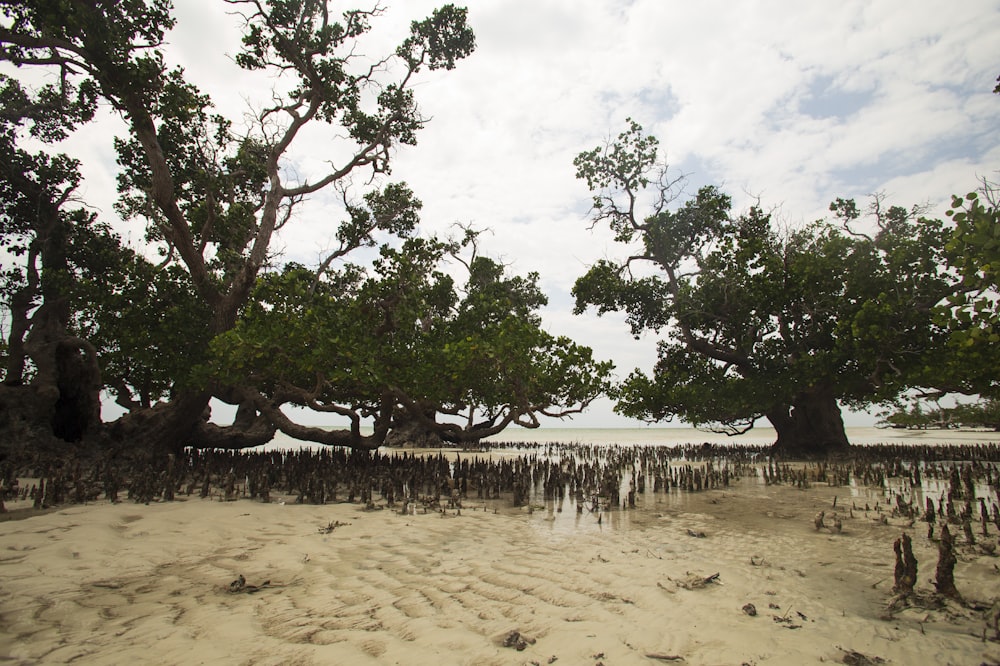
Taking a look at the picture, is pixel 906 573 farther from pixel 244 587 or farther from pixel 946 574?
pixel 244 587

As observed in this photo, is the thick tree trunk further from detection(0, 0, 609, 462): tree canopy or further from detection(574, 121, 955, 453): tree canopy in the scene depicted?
detection(0, 0, 609, 462): tree canopy

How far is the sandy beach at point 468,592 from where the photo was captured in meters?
2.73

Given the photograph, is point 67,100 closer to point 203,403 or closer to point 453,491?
point 203,403

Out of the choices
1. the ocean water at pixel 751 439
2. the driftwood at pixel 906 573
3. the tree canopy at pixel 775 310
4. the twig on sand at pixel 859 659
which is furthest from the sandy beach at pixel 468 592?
the ocean water at pixel 751 439

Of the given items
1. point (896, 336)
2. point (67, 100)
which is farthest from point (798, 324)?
point (67, 100)

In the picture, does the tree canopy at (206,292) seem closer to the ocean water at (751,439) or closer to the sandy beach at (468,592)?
the sandy beach at (468,592)

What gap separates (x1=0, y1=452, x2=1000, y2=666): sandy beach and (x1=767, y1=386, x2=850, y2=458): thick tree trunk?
12.1m

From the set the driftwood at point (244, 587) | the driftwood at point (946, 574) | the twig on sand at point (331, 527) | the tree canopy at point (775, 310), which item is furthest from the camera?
the tree canopy at point (775, 310)

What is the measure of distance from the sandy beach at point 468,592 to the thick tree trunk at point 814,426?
39.6 ft

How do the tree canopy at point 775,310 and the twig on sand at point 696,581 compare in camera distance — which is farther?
the tree canopy at point 775,310

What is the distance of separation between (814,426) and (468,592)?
697 inches

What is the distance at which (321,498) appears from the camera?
746 centimetres

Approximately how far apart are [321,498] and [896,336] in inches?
618

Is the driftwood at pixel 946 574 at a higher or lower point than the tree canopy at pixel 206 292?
lower
